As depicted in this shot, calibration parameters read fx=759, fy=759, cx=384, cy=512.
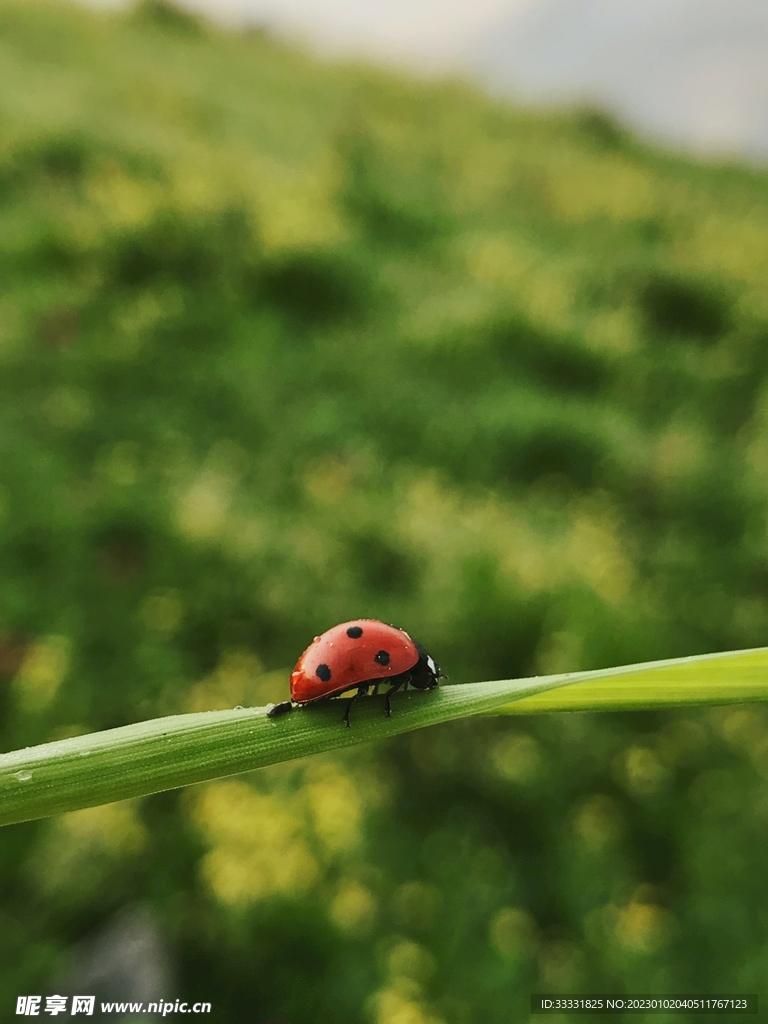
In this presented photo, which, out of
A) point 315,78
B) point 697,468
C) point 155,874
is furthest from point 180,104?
point 155,874

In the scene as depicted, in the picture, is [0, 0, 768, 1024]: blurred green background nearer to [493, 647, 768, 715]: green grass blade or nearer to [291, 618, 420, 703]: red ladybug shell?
[291, 618, 420, 703]: red ladybug shell

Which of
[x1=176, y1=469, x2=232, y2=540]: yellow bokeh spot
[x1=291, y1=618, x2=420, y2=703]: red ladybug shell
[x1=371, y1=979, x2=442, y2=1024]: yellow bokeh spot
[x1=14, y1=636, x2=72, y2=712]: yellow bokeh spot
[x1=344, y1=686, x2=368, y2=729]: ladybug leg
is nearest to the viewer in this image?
[x1=344, y1=686, x2=368, y2=729]: ladybug leg

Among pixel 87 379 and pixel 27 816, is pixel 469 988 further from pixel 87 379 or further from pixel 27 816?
pixel 87 379

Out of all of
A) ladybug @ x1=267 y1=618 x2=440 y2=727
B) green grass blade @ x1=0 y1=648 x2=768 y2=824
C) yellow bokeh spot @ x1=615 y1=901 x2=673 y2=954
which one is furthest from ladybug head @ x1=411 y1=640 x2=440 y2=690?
yellow bokeh spot @ x1=615 y1=901 x2=673 y2=954

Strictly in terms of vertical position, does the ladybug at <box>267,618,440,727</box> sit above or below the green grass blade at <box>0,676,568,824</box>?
above

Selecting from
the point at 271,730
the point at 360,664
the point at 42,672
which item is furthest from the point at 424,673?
the point at 42,672
